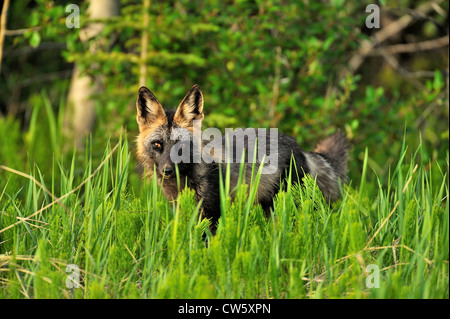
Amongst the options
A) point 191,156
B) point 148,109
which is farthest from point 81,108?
point 191,156

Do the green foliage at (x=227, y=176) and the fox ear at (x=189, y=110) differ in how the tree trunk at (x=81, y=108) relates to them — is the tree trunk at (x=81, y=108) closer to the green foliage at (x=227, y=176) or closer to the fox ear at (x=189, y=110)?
the green foliage at (x=227, y=176)

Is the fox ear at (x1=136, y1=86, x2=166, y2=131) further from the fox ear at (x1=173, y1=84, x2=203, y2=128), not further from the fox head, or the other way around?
the fox ear at (x1=173, y1=84, x2=203, y2=128)

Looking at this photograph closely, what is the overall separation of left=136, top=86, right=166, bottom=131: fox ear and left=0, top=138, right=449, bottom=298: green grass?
2.73 feet

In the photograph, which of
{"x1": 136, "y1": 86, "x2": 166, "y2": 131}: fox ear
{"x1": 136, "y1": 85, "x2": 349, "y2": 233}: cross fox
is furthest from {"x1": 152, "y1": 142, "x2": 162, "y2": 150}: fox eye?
{"x1": 136, "y1": 86, "x2": 166, "y2": 131}: fox ear

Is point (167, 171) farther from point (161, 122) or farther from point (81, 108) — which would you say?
point (81, 108)

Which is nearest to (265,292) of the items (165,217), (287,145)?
(165,217)

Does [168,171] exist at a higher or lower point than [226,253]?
higher

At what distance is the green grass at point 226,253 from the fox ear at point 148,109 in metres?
0.83

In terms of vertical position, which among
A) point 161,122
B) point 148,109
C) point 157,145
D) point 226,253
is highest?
point 148,109

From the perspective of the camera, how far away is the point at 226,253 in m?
3.24

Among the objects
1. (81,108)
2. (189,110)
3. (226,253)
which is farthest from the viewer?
(81,108)

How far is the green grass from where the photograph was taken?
2.99m

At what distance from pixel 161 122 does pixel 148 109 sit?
0.16 m
